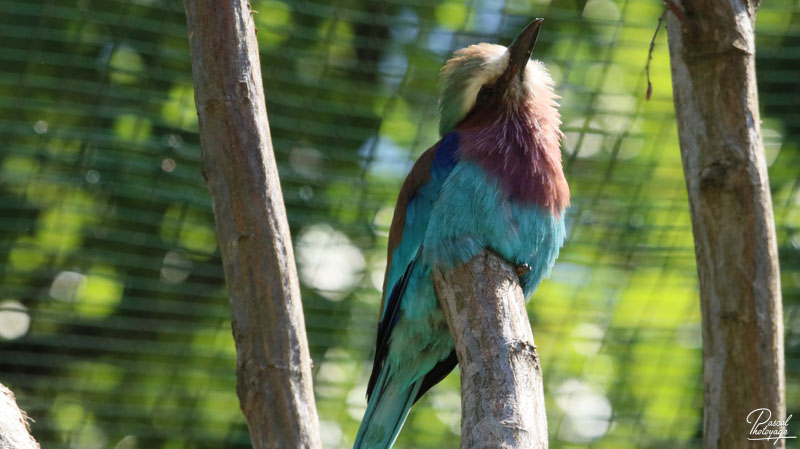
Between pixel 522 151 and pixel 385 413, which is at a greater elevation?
pixel 522 151

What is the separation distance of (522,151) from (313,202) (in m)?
1.77

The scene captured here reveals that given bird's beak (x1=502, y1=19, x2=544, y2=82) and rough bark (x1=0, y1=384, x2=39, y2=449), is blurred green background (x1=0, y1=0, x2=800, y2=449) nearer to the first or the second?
bird's beak (x1=502, y1=19, x2=544, y2=82)

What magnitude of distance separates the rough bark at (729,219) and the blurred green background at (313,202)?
2.61 m

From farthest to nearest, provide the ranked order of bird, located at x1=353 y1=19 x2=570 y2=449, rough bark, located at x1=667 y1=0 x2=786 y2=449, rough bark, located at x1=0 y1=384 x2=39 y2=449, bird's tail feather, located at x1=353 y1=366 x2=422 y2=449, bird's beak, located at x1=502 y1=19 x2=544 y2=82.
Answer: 1. bird's beak, located at x1=502 y1=19 x2=544 y2=82
2. bird's tail feather, located at x1=353 y1=366 x2=422 y2=449
3. bird, located at x1=353 y1=19 x2=570 y2=449
4. rough bark, located at x1=667 y1=0 x2=786 y2=449
5. rough bark, located at x1=0 y1=384 x2=39 y2=449

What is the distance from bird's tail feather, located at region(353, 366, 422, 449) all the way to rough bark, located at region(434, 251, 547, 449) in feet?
2.11

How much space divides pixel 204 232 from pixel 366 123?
35.6 inches

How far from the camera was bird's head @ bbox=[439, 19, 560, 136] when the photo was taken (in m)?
3.10

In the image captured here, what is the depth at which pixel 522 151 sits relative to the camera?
2.91 metres

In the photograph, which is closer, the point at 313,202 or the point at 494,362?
the point at 494,362

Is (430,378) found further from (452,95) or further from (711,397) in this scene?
(711,397)

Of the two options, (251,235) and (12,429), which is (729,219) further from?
(12,429)

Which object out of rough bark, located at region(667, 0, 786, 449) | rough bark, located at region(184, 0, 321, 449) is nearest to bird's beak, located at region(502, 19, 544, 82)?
rough bark, located at region(667, 0, 786, 449)

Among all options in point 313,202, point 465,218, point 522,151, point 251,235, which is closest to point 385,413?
point 465,218

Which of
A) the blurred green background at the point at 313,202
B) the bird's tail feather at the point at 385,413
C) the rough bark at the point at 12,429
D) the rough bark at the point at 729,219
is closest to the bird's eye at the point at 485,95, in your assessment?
the bird's tail feather at the point at 385,413
